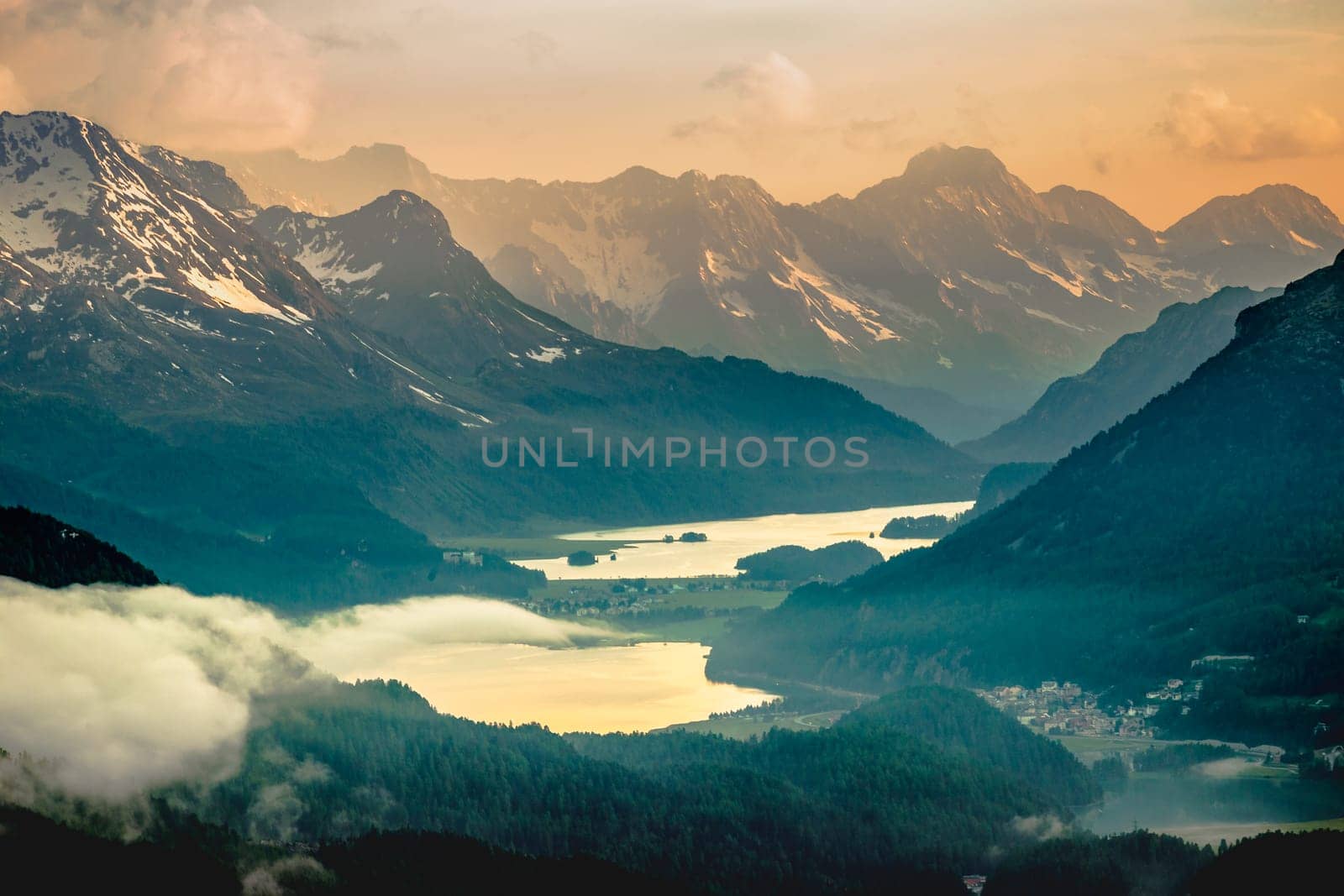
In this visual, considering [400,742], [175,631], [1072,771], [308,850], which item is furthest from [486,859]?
[1072,771]

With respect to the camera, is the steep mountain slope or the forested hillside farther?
the steep mountain slope

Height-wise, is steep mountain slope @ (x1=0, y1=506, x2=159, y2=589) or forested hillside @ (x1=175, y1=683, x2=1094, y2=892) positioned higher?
steep mountain slope @ (x1=0, y1=506, x2=159, y2=589)

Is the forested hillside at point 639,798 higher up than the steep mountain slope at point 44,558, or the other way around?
the steep mountain slope at point 44,558

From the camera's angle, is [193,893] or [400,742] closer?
[193,893]

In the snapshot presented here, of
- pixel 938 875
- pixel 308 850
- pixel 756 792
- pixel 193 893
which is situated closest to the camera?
pixel 193 893

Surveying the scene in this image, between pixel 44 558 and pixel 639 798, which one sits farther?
pixel 44 558

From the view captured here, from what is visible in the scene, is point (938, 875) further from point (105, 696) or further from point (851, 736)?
point (105, 696)

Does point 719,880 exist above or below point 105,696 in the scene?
below

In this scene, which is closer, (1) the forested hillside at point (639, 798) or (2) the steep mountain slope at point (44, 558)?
(1) the forested hillside at point (639, 798)

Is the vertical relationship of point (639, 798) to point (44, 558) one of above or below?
below

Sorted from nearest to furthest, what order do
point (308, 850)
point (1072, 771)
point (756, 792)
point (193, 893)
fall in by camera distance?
point (193, 893) → point (308, 850) → point (756, 792) → point (1072, 771)
